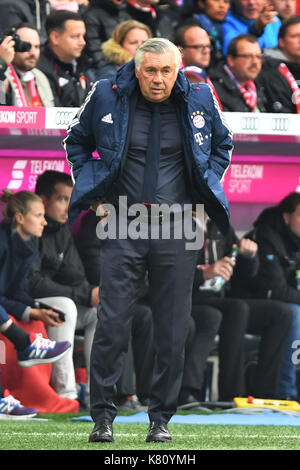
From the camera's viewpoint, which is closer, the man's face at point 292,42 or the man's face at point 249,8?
the man's face at point 292,42

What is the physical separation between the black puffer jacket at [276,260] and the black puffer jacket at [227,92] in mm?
975

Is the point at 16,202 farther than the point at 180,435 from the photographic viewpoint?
Yes

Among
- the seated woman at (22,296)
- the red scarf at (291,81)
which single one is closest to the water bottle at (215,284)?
the seated woman at (22,296)

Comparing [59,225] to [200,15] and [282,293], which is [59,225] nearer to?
[282,293]

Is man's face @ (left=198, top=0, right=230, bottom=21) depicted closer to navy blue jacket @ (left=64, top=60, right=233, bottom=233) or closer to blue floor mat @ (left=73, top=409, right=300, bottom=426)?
blue floor mat @ (left=73, top=409, right=300, bottom=426)

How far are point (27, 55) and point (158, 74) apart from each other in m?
3.66

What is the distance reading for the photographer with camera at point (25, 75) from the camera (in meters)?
8.65

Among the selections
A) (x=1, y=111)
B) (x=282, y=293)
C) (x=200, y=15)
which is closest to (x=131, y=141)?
(x=1, y=111)

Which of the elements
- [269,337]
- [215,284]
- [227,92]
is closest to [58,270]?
[215,284]

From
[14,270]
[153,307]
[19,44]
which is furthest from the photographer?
→ [19,44]

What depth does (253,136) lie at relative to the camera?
8648mm

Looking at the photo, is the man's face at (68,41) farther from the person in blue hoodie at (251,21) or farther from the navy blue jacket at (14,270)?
the person in blue hoodie at (251,21)

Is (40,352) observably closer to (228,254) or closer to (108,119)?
(228,254)

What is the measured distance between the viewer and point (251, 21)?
38.7 ft
